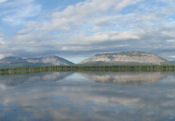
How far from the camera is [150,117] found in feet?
75.7

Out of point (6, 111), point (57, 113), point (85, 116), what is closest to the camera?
point (85, 116)

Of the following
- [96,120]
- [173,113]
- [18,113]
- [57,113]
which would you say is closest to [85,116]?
[96,120]

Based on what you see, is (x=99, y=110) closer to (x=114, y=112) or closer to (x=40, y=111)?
(x=114, y=112)

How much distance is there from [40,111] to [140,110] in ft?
44.6

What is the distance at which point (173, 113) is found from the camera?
24.9 metres

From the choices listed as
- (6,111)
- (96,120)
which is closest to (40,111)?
(6,111)

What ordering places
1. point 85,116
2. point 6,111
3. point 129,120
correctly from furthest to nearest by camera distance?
point 6,111 < point 85,116 < point 129,120

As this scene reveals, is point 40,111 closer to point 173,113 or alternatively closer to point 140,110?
point 140,110

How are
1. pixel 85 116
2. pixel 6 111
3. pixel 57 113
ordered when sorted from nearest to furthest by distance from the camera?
1. pixel 85 116
2. pixel 57 113
3. pixel 6 111

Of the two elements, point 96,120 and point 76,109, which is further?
point 76,109

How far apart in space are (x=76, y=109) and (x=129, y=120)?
336 inches

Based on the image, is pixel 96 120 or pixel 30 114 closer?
pixel 96 120

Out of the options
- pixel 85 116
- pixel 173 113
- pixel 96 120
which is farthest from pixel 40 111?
pixel 173 113

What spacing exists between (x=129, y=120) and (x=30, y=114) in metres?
12.5
